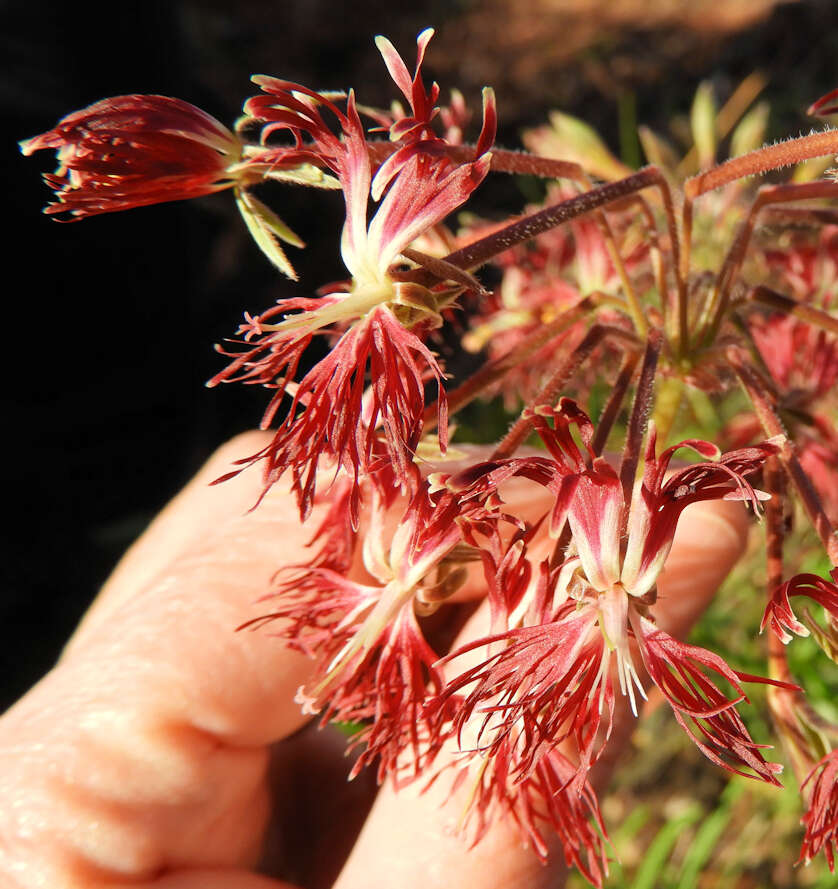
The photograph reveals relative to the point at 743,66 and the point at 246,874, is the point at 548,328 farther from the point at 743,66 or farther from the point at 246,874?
the point at 743,66

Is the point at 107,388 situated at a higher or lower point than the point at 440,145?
lower

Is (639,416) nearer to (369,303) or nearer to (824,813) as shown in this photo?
(369,303)

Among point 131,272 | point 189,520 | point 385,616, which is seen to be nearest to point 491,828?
point 385,616

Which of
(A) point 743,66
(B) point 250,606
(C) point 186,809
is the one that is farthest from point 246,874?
(A) point 743,66

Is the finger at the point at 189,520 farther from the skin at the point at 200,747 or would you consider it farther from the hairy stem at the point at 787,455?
the hairy stem at the point at 787,455

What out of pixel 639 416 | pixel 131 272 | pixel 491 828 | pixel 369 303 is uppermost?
pixel 131 272
